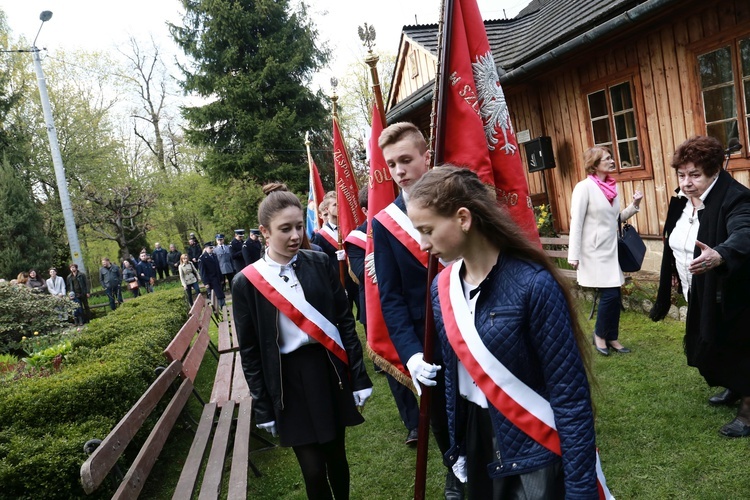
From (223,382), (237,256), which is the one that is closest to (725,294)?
(223,382)

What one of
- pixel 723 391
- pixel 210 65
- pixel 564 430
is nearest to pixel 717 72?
pixel 723 391

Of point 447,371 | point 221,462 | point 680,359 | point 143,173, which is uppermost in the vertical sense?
point 143,173

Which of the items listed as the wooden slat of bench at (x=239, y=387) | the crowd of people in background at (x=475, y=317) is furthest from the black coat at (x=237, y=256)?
A: the crowd of people in background at (x=475, y=317)

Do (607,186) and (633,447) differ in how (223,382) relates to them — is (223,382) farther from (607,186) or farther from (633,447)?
(607,186)

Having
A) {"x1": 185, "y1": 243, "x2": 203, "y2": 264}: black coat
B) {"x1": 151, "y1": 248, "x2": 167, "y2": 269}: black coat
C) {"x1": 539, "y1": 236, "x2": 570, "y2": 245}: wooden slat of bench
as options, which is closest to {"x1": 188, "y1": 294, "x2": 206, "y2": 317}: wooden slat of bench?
{"x1": 539, "y1": 236, "x2": 570, "y2": 245}: wooden slat of bench

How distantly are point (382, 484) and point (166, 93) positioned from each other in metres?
42.2

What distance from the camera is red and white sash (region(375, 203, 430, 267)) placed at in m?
3.19

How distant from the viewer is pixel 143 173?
3344cm

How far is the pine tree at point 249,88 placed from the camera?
27.6m

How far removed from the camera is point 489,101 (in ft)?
10.4

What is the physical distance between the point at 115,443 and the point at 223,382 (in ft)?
9.16

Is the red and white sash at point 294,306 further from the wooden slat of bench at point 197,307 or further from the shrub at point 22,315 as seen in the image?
the shrub at point 22,315

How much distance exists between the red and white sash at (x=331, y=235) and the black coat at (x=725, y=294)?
5434 mm

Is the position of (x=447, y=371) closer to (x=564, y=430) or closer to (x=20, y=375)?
(x=564, y=430)
